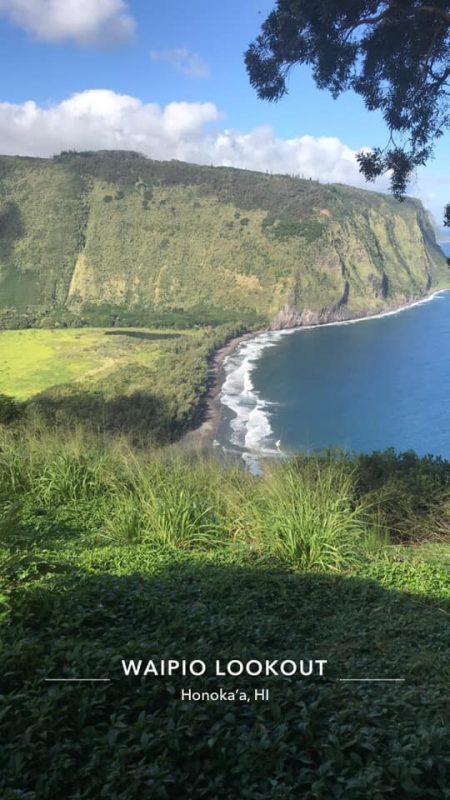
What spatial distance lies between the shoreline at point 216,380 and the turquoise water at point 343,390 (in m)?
0.87

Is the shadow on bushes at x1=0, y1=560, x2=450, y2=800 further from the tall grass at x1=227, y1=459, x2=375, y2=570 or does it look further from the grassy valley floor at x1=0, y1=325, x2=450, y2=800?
the tall grass at x1=227, y1=459, x2=375, y2=570

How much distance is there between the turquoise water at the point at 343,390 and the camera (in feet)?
131

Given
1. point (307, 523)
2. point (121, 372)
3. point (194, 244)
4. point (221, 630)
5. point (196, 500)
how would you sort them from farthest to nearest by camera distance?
point (194, 244) < point (121, 372) < point (196, 500) < point (307, 523) < point (221, 630)

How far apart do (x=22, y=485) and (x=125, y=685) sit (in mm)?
3423

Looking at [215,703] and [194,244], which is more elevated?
[194,244]

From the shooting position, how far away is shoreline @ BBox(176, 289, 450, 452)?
37.4 m

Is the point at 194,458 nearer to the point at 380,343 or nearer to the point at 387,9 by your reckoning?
the point at 387,9

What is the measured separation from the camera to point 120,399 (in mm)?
40344

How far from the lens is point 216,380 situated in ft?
185

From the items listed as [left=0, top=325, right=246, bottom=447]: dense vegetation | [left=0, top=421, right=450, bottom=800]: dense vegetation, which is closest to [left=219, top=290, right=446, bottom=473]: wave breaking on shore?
[left=0, top=325, right=246, bottom=447]: dense vegetation

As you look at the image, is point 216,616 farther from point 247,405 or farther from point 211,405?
point 247,405

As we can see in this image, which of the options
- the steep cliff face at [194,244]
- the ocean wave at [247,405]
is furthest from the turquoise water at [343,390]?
the steep cliff face at [194,244]

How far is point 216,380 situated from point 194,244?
5160 centimetres

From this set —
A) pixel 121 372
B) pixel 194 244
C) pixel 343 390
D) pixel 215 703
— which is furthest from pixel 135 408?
pixel 194 244
